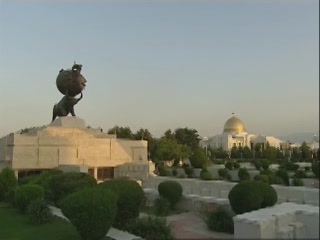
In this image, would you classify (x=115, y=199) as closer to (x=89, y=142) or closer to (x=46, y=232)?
(x=46, y=232)

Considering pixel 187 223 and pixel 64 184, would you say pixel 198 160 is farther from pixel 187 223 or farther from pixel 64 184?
pixel 187 223

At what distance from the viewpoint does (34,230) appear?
10.5 m

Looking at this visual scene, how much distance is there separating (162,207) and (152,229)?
304 centimetres

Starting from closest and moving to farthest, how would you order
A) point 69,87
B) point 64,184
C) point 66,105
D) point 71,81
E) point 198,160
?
1. point 64,184
2. point 71,81
3. point 69,87
4. point 66,105
5. point 198,160

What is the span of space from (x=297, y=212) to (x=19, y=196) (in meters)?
11.9

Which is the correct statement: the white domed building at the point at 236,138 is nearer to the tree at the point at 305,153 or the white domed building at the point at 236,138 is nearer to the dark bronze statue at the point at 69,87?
the tree at the point at 305,153

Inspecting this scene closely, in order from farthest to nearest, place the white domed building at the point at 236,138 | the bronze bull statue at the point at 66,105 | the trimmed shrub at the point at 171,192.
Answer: the white domed building at the point at 236,138 → the bronze bull statue at the point at 66,105 → the trimmed shrub at the point at 171,192

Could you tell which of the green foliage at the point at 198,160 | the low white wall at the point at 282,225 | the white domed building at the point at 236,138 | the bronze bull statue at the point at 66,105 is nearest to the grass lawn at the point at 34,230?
the low white wall at the point at 282,225

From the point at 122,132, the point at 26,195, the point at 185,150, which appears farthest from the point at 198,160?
the point at 26,195

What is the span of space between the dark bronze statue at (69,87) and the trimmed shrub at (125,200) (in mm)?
19850

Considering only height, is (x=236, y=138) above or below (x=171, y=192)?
above

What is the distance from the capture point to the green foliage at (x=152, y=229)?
307 inches

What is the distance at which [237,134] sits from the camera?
6900cm

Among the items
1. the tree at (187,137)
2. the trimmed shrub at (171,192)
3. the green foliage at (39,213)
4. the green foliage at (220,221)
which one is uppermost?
the tree at (187,137)
